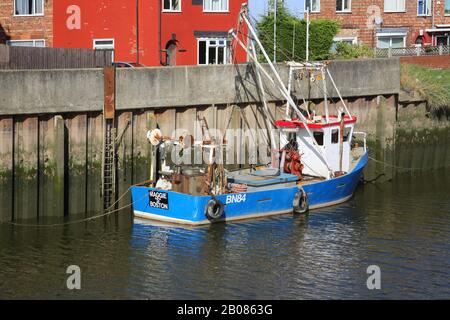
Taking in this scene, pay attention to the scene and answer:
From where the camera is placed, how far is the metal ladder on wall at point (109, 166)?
29.5 meters

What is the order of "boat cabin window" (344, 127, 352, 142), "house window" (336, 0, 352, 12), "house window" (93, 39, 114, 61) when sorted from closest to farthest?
"boat cabin window" (344, 127, 352, 142)
"house window" (93, 39, 114, 61)
"house window" (336, 0, 352, 12)

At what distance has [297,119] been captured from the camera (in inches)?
1303

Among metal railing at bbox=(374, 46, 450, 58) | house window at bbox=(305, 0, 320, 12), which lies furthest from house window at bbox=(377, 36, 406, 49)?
metal railing at bbox=(374, 46, 450, 58)

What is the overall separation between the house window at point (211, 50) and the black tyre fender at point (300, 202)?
15363 millimetres

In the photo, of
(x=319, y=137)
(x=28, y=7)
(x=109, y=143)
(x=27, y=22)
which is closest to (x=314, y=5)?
(x=28, y=7)

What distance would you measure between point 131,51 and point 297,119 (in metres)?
12.5

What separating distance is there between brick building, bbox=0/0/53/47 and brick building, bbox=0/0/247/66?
0.05 m

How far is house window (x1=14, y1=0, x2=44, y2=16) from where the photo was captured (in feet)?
155

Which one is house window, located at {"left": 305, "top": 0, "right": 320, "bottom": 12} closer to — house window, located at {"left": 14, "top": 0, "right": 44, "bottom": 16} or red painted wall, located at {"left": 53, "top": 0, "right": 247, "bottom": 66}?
red painted wall, located at {"left": 53, "top": 0, "right": 247, "bottom": 66}

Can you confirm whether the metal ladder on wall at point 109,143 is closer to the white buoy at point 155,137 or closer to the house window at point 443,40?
the white buoy at point 155,137

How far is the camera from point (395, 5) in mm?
54406

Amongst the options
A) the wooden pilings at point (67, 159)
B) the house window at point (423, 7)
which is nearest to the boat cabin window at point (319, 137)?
the wooden pilings at point (67, 159)

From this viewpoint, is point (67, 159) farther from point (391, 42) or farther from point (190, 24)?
point (391, 42)

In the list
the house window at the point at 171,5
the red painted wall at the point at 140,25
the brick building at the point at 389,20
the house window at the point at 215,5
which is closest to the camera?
the red painted wall at the point at 140,25
